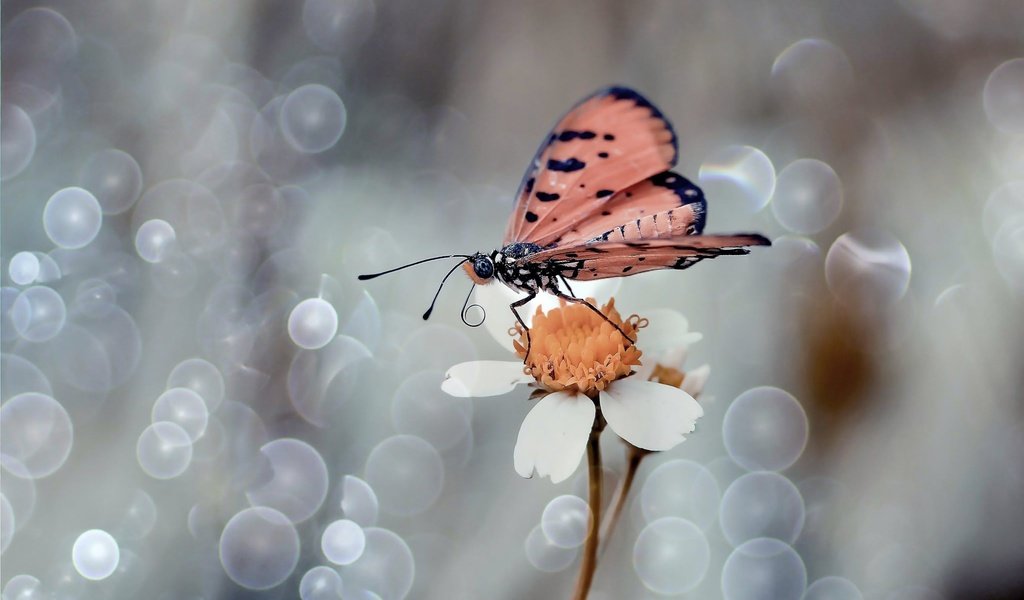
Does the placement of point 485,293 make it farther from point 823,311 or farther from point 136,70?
point 136,70

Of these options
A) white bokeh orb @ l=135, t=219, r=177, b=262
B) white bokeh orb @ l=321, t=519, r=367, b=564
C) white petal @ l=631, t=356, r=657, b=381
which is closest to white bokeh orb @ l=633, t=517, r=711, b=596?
white bokeh orb @ l=321, t=519, r=367, b=564

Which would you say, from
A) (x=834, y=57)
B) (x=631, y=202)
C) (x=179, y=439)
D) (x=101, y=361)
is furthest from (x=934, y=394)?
(x=101, y=361)

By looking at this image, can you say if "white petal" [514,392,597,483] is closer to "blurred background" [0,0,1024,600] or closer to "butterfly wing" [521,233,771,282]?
"butterfly wing" [521,233,771,282]

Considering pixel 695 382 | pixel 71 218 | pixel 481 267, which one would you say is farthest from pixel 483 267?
pixel 71 218

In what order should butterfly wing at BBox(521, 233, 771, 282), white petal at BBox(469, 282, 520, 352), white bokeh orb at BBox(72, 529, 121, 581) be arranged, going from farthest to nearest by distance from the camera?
white bokeh orb at BBox(72, 529, 121, 581), white petal at BBox(469, 282, 520, 352), butterfly wing at BBox(521, 233, 771, 282)

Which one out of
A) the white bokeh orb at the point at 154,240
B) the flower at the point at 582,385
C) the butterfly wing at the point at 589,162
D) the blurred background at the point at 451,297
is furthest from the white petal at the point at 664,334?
the white bokeh orb at the point at 154,240
